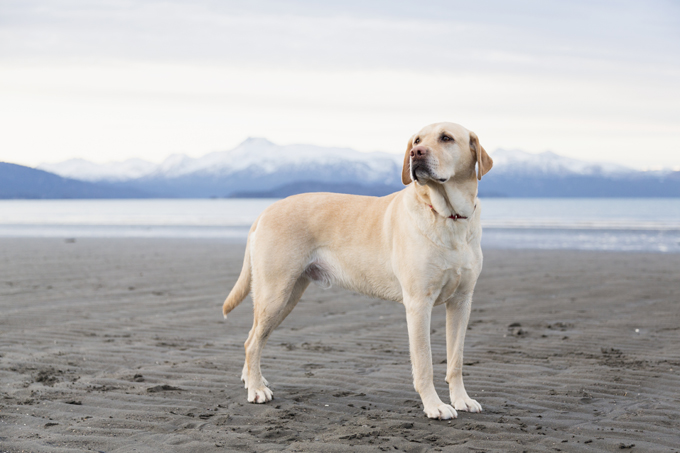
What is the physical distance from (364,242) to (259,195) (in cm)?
17791

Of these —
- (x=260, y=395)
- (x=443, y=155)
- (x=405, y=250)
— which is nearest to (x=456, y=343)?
(x=405, y=250)

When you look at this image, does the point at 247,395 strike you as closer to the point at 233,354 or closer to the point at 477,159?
the point at 233,354

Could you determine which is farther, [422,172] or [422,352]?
[422,352]

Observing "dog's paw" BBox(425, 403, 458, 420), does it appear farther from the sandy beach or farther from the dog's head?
the dog's head

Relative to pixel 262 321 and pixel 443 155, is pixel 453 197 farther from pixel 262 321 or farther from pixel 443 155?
pixel 262 321

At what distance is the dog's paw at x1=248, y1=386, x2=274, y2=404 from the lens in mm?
4641

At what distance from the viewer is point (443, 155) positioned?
4070mm

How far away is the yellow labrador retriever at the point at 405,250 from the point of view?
13.9 feet

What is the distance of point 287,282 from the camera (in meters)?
4.88

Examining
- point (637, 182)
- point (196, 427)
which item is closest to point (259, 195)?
point (637, 182)

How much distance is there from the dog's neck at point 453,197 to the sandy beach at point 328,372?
5.11 feet

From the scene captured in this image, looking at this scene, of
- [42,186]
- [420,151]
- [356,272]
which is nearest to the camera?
[420,151]

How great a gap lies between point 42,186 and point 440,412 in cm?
20493

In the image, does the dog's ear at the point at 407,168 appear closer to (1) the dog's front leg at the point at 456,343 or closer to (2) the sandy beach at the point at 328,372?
(1) the dog's front leg at the point at 456,343
